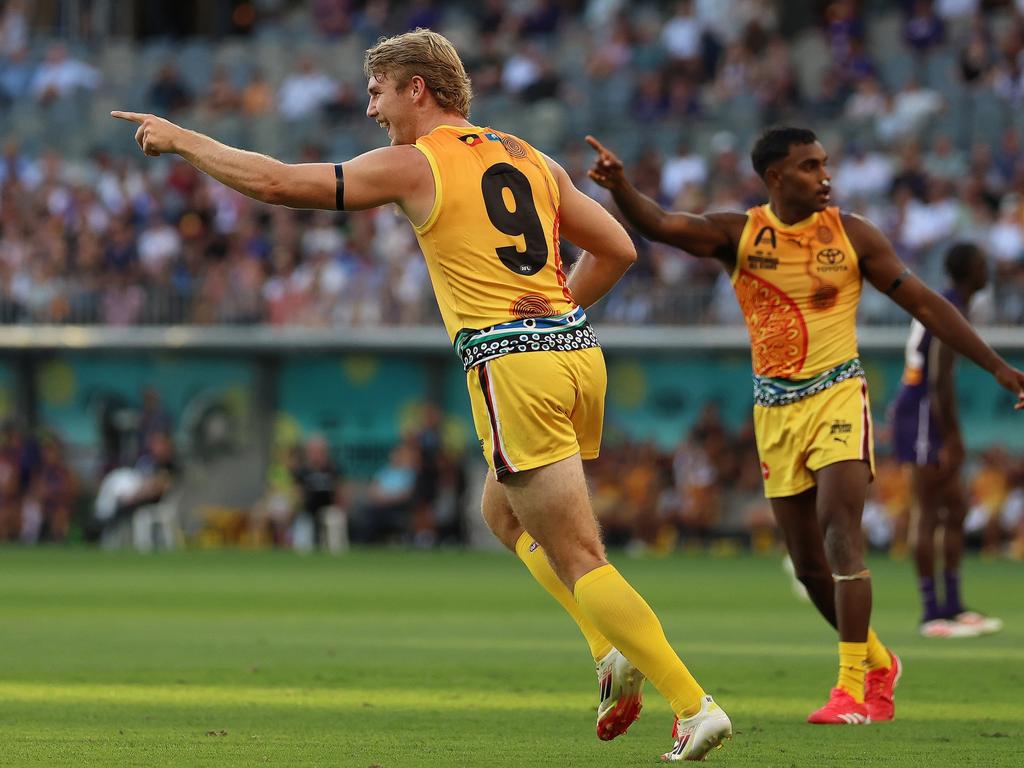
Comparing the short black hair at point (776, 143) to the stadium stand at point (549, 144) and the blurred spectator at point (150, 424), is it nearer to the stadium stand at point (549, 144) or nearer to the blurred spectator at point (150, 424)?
the stadium stand at point (549, 144)

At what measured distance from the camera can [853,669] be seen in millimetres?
8492

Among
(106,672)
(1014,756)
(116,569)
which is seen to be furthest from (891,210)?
(1014,756)

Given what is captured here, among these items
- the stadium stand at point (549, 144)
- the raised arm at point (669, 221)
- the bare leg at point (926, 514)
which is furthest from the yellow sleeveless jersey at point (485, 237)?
the stadium stand at point (549, 144)

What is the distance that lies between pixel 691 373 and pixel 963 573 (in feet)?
31.1

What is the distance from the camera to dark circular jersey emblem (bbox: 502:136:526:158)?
7051 mm

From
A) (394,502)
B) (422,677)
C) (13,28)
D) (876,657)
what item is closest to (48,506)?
(394,502)

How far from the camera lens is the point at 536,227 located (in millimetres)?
6980

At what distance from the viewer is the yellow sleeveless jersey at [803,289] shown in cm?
900

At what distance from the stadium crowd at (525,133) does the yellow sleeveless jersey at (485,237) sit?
20.4 m

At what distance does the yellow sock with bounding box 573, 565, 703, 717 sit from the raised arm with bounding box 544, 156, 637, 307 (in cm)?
134

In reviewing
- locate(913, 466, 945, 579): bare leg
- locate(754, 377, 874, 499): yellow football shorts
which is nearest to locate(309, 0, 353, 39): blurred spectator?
locate(913, 466, 945, 579): bare leg

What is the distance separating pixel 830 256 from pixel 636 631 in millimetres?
2852

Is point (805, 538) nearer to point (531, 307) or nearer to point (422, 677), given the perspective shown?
point (422, 677)

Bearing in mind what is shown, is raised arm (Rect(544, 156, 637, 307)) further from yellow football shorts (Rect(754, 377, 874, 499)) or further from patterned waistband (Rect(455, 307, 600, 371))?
yellow football shorts (Rect(754, 377, 874, 499))
